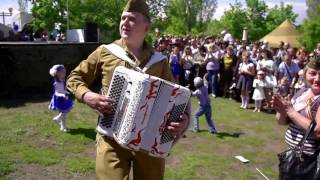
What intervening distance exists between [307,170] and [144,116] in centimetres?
156

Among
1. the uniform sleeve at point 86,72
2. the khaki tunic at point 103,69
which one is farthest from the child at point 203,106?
the uniform sleeve at point 86,72

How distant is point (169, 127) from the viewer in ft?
11.4

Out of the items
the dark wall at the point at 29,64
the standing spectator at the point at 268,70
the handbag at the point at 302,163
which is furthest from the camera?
the dark wall at the point at 29,64

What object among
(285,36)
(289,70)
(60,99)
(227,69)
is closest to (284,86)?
(289,70)

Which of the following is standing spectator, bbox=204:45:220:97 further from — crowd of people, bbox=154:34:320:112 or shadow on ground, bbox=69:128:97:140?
shadow on ground, bbox=69:128:97:140

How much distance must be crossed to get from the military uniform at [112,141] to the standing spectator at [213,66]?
11473 millimetres

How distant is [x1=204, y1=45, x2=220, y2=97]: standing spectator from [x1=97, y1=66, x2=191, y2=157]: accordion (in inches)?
466

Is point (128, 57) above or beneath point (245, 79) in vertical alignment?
above

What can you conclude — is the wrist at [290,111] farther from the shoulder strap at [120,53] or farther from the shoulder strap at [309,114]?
the shoulder strap at [120,53]

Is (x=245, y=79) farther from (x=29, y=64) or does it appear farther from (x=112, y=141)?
(x=112, y=141)

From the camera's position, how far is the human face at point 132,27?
3.70m

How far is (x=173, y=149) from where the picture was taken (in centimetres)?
873

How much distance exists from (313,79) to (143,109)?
5.24ft

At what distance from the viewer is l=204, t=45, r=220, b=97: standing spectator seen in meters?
15.2
